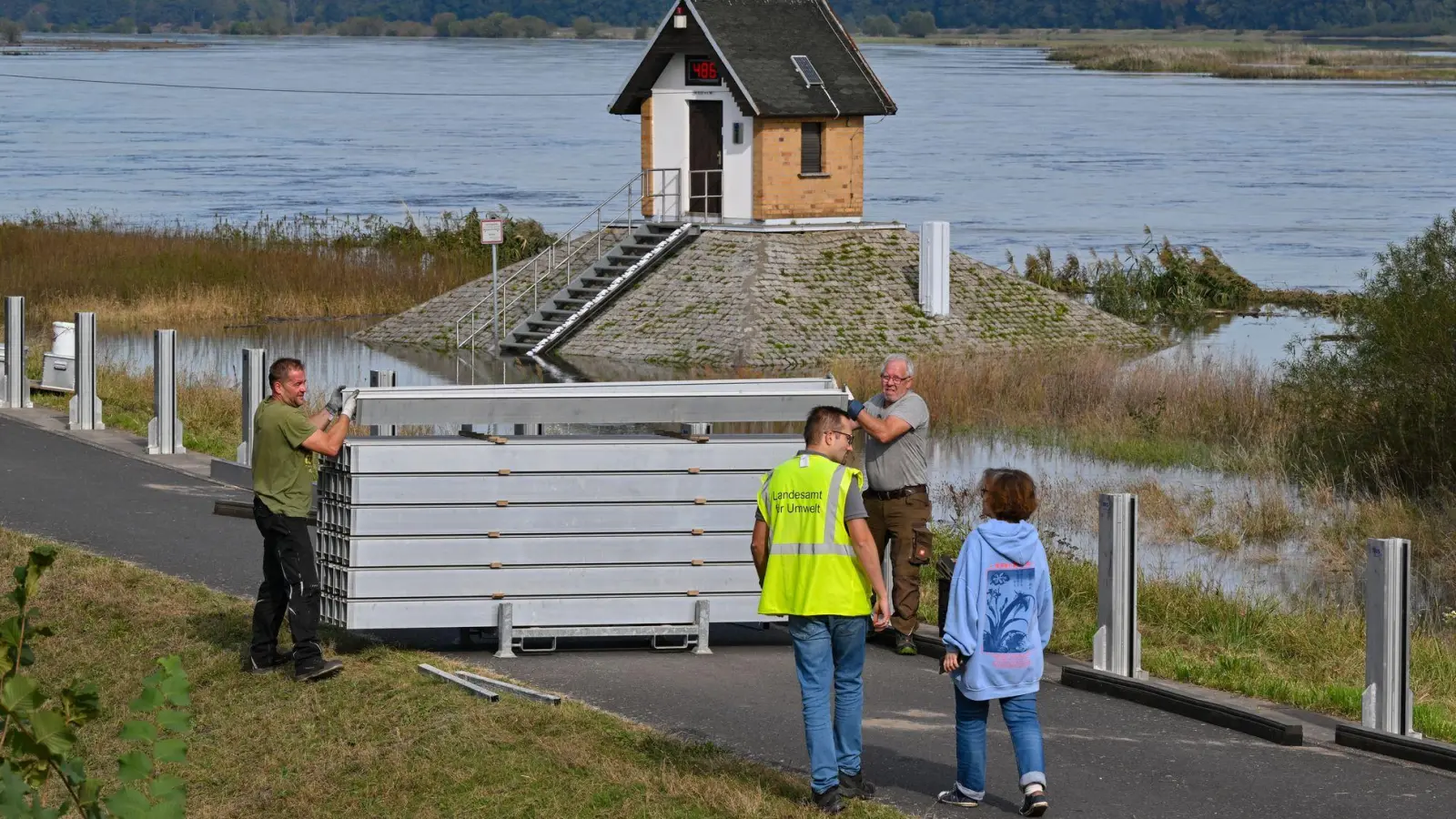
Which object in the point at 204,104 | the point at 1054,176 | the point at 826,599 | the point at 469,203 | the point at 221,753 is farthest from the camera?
the point at 204,104

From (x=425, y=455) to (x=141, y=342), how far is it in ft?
100

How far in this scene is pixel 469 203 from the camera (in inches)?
3319

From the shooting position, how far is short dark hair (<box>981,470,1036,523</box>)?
921 centimetres

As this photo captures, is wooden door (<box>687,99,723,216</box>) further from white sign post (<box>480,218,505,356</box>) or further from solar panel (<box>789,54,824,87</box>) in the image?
white sign post (<box>480,218,505,356</box>)

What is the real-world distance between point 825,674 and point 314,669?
384cm

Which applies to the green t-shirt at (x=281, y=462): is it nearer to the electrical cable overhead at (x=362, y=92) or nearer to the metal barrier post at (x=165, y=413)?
the metal barrier post at (x=165, y=413)

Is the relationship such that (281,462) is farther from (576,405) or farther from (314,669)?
(576,405)

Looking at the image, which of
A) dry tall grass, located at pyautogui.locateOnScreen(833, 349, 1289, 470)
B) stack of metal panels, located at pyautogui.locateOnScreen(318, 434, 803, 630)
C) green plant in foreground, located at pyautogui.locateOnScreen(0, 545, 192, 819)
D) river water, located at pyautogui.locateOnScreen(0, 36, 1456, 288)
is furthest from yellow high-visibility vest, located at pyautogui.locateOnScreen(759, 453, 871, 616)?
river water, located at pyautogui.locateOnScreen(0, 36, 1456, 288)

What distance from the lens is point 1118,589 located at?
12.4 meters

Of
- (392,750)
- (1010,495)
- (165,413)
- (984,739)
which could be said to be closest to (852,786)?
(984,739)

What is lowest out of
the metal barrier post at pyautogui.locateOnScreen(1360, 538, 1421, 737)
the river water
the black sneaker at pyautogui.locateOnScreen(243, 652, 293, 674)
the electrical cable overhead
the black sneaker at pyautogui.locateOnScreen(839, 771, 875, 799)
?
the black sneaker at pyautogui.locateOnScreen(839, 771, 875, 799)

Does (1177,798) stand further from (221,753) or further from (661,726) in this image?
(221,753)

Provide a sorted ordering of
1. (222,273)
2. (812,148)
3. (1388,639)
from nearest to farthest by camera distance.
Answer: (1388,639) → (812,148) → (222,273)

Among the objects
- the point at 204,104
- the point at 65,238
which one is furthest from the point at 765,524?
the point at 204,104
